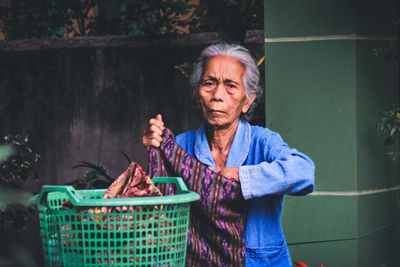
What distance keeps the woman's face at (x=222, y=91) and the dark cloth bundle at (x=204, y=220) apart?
25 cm

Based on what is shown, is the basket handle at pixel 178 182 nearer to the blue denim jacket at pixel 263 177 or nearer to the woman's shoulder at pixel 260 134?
the blue denim jacket at pixel 263 177

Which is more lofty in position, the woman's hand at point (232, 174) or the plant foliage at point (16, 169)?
the woman's hand at point (232, 174)

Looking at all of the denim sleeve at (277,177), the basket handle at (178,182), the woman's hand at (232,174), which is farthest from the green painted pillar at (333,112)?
the basket handle at (178,182)

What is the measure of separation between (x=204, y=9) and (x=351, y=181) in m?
2.06

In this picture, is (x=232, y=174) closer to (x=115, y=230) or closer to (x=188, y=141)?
(x=188, y=141)

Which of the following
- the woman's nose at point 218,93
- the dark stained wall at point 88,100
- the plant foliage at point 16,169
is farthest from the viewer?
the dark stained wall at point 88,100

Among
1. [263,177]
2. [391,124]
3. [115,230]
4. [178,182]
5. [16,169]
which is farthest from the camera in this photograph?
[16,169]

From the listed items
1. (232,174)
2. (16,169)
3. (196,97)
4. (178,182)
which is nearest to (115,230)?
(178,182)

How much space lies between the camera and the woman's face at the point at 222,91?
2340 mm

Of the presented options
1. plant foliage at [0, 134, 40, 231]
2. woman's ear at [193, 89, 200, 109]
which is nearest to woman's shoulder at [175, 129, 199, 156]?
woman's ear at [193, 89, 200, 109]

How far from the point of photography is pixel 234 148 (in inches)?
92.8

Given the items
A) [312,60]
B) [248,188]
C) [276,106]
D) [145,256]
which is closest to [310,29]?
[312,60]

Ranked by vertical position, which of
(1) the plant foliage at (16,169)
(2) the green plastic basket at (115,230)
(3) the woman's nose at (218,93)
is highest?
(3) the woman's nose at (218,93)

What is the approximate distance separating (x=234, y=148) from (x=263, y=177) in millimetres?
356
